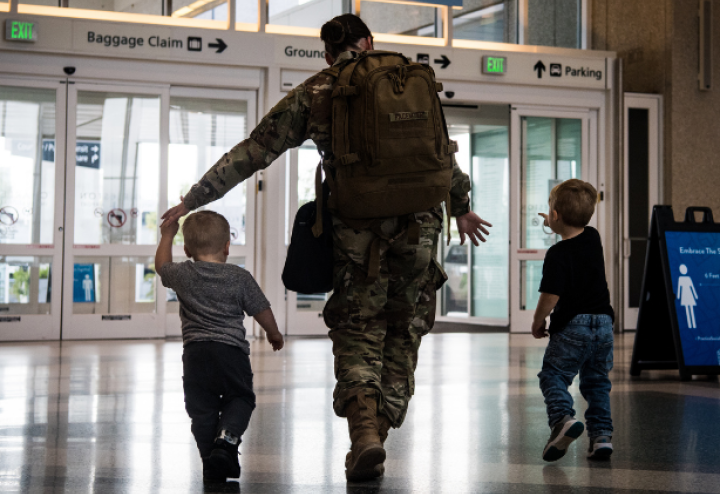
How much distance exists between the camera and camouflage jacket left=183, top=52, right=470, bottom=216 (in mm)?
2631

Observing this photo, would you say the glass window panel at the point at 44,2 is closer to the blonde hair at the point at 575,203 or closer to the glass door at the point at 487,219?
the glass door at the point at 487,219

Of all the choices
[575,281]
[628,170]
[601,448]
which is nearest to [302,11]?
[628,170]

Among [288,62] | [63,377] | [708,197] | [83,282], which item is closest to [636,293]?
[708,197]

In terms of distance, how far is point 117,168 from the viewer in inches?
323

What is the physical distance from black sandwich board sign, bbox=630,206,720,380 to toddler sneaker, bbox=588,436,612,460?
8.11ft

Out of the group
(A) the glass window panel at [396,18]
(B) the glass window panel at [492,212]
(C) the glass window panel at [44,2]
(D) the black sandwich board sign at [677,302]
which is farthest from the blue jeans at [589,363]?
(B) the glass window panel at [492,212]

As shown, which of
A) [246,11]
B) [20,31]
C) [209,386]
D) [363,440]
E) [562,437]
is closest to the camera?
[363,440]

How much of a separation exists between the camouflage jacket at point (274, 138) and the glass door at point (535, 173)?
692 centimetres

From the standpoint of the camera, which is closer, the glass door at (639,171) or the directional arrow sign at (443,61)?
the directional arrow sign at (443,61)

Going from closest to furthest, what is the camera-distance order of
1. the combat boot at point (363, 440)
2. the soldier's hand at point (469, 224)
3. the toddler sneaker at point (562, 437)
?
the combat boot at point (363, 440) → the toddler sneaker at point (562, 437) → the soldier's hand at point (469, 224)

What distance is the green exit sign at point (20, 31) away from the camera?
7566 millimetres

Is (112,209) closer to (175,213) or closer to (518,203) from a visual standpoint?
(518,203)

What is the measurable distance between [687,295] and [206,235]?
3.77 metres

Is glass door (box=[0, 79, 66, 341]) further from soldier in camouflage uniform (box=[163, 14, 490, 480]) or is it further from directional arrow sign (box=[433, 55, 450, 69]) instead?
soldier in camouflage uniform (box=[163, 14, 490, 480])
